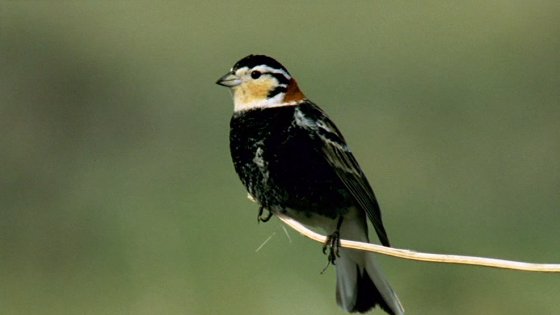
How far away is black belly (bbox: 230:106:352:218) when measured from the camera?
16.8ft

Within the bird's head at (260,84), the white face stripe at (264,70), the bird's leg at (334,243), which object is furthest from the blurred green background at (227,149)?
the white face stripe at (264,70)

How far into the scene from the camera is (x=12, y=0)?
15.0m

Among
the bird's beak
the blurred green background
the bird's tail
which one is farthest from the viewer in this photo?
the blurred green background

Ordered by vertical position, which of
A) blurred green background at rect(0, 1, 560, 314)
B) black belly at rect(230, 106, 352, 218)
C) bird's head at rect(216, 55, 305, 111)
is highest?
bird's head at rect(216, 55, 305, 111)

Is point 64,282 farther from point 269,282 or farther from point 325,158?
point 325,158

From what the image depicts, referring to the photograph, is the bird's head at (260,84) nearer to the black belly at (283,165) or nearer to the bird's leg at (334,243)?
the black belly at (283,165)

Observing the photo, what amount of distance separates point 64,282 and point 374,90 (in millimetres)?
4850

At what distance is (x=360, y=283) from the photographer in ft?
17.5

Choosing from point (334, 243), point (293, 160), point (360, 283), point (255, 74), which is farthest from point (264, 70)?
point (360, 283)

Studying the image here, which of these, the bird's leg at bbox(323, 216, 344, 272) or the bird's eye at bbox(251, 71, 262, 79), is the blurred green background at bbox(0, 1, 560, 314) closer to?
the bird's leg at bbox(323, 216, 344, 272)

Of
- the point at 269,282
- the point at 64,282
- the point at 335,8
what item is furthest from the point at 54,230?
the point at 335,8

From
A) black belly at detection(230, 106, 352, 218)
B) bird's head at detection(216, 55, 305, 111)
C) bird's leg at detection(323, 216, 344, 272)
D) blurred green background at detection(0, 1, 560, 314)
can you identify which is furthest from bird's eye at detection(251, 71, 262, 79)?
blurred green background at detection(0, 1, 560, 314)

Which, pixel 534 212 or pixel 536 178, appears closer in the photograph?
pixel 534 212

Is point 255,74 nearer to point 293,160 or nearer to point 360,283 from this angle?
point 293,160
